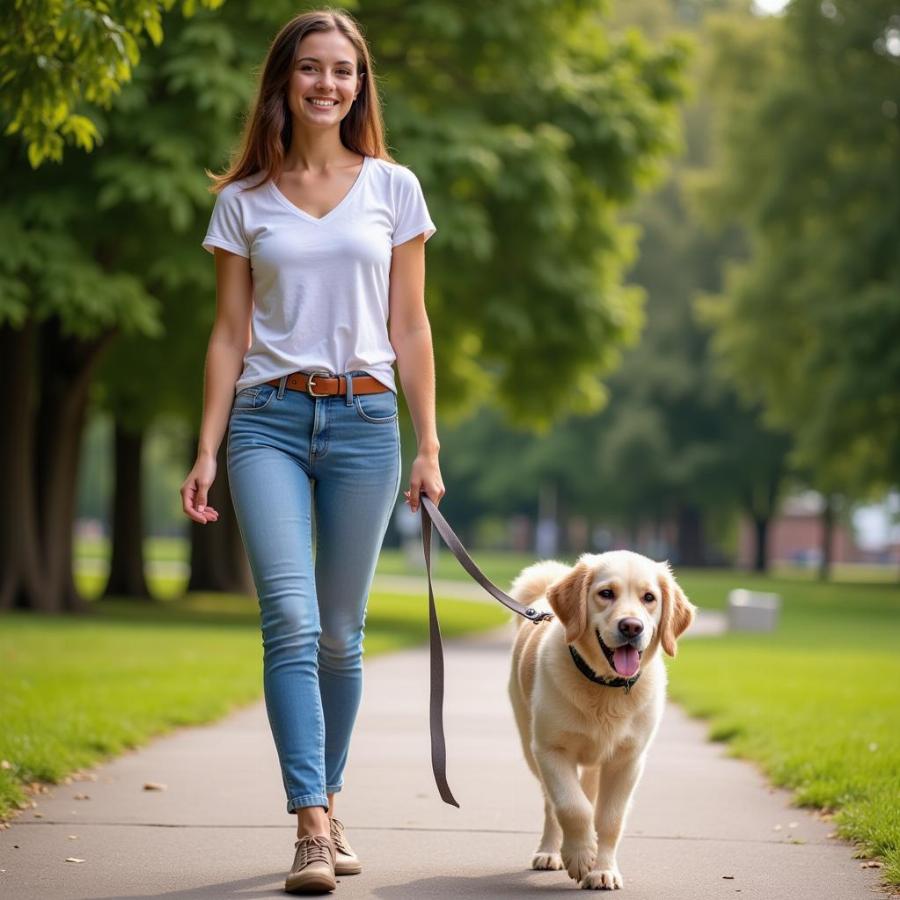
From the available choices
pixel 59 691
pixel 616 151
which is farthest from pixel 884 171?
pixel 59 691

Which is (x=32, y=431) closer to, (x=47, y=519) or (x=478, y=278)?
(x=47, y=519)

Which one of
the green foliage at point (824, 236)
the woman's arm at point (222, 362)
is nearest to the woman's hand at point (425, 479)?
the woman's arm at point (222, 362)

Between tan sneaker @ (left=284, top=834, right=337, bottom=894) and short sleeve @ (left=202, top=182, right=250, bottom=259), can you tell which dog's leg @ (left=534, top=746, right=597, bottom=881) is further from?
short sleeve @ (left=202, top=182, right=250, bottom=259)

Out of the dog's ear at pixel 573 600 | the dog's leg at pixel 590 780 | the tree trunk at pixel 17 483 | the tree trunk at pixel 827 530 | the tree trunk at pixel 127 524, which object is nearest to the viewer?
the dog's ear at pixel 573 600

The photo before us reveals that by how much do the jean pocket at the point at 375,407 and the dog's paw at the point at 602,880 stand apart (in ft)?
5.13

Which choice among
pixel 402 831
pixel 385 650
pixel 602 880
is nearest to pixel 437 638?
pixel 602 880

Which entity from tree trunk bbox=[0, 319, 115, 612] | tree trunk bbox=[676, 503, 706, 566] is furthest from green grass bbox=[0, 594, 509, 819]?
tree trunk bbox=[676, 503, 706, 566]

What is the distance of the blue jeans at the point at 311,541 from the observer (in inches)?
193

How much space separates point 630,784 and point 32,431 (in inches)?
739

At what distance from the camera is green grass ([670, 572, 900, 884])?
666cm

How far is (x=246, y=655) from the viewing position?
15.0 m

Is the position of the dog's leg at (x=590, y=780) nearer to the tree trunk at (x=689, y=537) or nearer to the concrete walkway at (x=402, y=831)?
the concrete walkway at (x=402, y=831)

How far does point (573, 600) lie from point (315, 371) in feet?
3.65

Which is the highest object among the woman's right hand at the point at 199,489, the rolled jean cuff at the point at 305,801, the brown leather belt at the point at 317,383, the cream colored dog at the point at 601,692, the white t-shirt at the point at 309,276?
the white t-shirt at the point at 309,276
